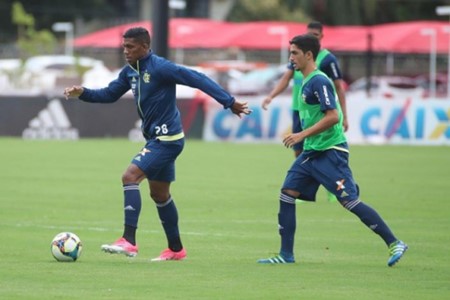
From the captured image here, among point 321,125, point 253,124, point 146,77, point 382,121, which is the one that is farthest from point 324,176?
point 253,124

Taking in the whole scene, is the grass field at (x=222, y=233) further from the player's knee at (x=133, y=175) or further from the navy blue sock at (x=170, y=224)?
the player's knee at (x=133, y=175)

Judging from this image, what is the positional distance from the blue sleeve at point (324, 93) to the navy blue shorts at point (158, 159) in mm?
1446

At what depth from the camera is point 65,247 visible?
1109 centimetres

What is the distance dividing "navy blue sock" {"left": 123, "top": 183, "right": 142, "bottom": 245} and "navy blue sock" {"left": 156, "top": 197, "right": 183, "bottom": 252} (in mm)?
460

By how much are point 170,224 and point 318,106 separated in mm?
1847

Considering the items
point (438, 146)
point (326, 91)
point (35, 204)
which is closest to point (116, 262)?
point (326, 91)

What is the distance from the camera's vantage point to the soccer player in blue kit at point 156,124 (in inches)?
446

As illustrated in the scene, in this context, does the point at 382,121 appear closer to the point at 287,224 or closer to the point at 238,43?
the point at 238,43

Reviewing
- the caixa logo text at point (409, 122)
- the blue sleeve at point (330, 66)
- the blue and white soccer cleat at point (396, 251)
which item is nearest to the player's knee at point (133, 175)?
the blue and white soccer cleat at point (396, 251)

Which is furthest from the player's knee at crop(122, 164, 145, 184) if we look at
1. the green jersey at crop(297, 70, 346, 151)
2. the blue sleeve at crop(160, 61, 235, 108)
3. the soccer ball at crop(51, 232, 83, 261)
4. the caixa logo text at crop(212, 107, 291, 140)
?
the caixa logo text at crop(212, 107, 291, 140)

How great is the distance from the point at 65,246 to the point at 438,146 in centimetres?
2172

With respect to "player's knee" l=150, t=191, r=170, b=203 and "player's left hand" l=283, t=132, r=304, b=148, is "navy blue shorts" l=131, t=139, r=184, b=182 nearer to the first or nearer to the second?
"player's knee" l=150, t=191, r=170, b=203

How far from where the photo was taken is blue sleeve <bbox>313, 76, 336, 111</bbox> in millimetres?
11041

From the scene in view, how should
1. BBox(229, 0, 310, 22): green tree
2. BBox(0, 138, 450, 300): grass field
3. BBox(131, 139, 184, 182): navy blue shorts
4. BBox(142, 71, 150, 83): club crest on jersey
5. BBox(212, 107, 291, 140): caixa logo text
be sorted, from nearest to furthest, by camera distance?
BBox(0, 138, 450, 300): grass field
BBox(131, 139, 184, 182): navy blue shorts
BBox(142, 71, 150, 83): club crest on jersey
BBox(212, 107, 291, 140): caixa logo text
BBox(229, 0, 310, 22): green tree
